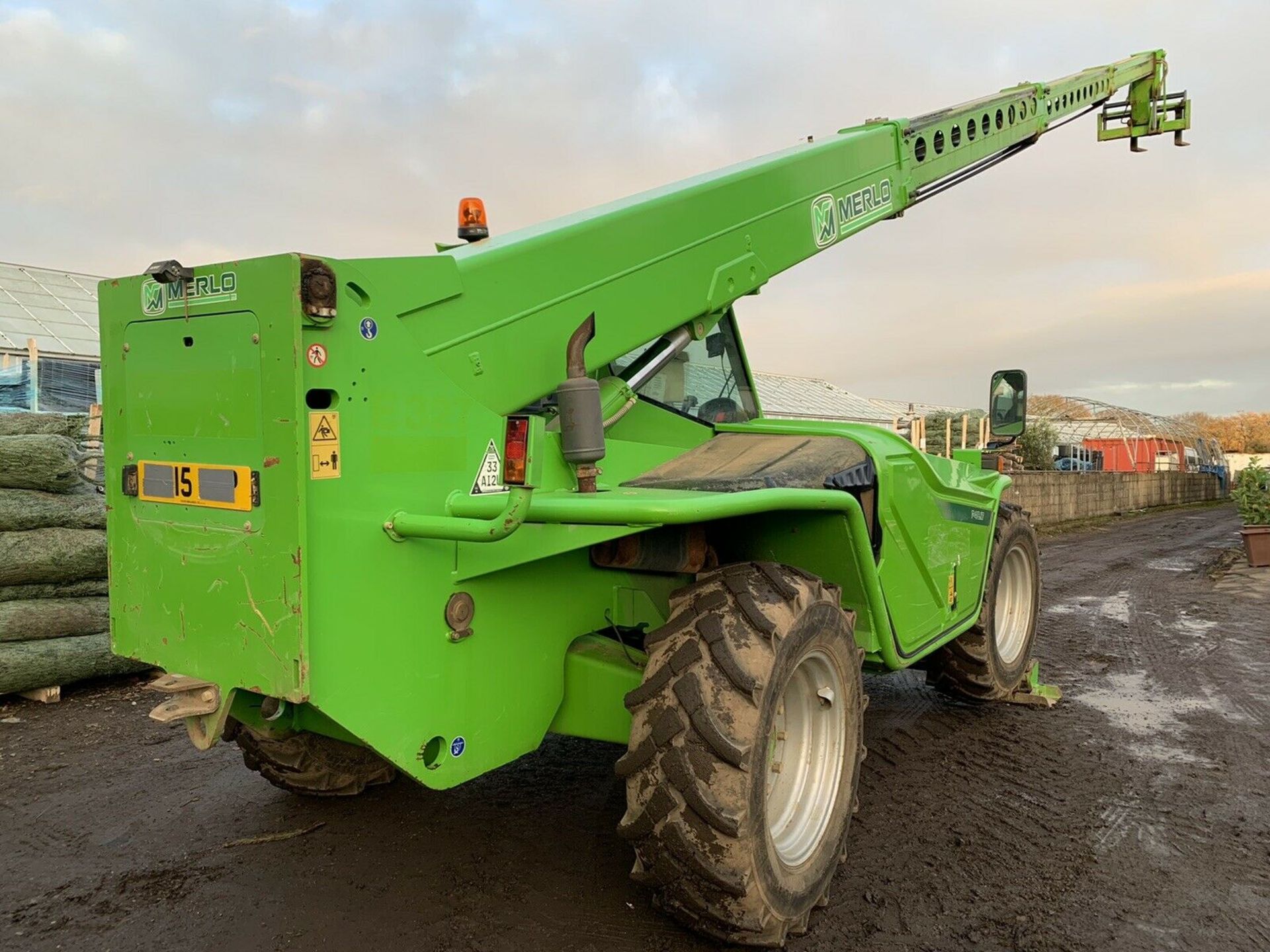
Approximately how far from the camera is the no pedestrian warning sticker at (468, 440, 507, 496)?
9.27ft

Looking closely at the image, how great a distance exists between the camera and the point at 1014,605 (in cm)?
603

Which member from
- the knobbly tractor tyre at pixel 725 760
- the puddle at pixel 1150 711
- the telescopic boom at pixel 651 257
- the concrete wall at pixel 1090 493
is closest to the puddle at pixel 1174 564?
the concrete wall at pixel 1090 493

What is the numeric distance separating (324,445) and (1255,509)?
50.3ft

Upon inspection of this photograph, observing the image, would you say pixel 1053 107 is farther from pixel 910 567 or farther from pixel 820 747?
pixel 820 747

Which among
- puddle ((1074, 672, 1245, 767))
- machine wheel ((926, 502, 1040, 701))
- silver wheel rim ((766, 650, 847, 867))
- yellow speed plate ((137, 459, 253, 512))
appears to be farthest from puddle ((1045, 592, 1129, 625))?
yellow speed plate ((137, 459, 253, 512))

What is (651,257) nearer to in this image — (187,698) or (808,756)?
(808,756)

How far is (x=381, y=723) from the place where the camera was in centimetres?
255

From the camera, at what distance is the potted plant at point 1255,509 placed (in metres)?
13.0

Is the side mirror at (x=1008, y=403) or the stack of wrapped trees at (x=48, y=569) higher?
the side mirror at (x=1008, y=403)

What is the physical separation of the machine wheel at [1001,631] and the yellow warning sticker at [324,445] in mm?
4011

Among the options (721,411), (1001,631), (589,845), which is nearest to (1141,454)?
(1001,631)

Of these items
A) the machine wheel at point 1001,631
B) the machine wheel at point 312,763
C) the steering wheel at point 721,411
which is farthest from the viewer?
the machine wheel at point 1001,631

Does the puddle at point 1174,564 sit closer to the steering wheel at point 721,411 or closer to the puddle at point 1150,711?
the puddle at point 1150,711

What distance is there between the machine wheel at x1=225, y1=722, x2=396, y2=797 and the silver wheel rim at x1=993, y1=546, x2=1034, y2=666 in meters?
3.92
